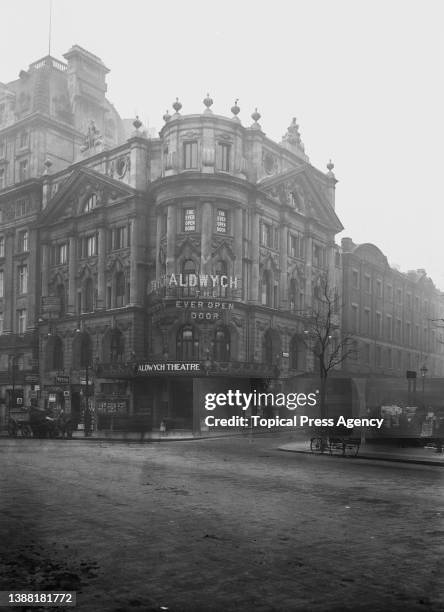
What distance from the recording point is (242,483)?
16422 millimetres

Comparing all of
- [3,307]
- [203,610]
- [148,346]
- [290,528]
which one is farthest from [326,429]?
[3,307]

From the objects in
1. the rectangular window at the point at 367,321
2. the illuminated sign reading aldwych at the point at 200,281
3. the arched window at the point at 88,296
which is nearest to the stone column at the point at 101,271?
the arched window at the point at 88,296

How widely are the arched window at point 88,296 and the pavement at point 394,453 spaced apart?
3074cm

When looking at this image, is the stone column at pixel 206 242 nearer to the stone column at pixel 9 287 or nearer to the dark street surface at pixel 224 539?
the stone column at pixel 9 287

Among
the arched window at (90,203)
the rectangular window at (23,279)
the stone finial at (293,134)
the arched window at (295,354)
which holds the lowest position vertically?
the arched window at (295,354)

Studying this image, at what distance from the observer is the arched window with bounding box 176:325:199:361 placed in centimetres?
4881

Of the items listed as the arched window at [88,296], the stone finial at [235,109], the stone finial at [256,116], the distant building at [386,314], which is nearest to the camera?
the stone finial at [235,109]

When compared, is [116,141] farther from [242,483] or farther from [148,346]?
[242,483]

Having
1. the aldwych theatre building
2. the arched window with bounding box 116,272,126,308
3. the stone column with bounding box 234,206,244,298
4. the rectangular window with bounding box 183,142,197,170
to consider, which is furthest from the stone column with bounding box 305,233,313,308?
the arched window with bounding box 116,272,126,308

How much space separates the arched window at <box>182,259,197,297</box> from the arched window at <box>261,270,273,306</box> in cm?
687

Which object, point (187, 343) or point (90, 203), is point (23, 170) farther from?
point (187, 343)

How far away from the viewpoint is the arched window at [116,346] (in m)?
53.2

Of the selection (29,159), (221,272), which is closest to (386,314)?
(221,272)

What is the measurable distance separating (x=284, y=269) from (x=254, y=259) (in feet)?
14.5
